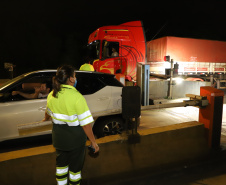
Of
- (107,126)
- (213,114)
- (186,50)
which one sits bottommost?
(107,126)

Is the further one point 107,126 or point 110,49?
point 110,49

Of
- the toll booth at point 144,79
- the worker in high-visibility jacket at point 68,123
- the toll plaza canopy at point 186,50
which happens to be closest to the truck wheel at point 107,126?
the worker in high-visibility jacket at point 68,123

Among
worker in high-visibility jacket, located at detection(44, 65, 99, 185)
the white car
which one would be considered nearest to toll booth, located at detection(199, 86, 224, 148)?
the white car

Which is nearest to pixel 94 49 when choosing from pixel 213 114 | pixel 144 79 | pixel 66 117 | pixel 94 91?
pixel 144 79

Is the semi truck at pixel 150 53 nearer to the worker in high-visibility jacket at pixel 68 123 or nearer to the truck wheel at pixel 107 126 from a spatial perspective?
the truck wheel at pixel 107 126

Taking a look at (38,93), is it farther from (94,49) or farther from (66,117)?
(94,49)

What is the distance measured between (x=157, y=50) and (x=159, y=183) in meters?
9.74

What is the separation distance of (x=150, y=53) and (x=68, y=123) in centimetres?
1061

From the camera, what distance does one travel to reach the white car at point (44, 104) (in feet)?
11.7

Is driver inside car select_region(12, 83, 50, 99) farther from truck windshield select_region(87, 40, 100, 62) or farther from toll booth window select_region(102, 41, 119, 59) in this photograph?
truck windshield select_region(87, 40, 100, 62)

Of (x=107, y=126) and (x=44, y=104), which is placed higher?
(x=44, y=104)

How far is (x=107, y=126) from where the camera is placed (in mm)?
4270

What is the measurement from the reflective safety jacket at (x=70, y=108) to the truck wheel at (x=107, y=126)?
215cm

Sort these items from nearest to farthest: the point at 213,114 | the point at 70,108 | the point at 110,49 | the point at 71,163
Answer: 1. the point at 70,108
2. the point at 71,163
3. the point at 213,114
4. the point at 110,49
